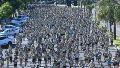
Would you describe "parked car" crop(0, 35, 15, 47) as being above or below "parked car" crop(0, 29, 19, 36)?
above

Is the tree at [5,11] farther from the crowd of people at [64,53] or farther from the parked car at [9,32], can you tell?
the crowd of people at [64,53]

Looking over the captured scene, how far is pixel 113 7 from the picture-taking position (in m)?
60.7

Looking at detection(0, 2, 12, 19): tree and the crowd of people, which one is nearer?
the crowd of people

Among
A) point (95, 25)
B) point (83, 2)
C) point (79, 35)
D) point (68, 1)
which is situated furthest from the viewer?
point (68, 1)

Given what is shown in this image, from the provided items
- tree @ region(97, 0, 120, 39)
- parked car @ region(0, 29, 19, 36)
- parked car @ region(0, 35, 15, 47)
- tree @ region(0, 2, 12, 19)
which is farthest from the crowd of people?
tree @ region(0, 2, 12, 19)

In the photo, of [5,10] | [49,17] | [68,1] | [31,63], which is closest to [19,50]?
[31,63]

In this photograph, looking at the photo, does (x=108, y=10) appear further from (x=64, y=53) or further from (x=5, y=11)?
(x=64, y=53)

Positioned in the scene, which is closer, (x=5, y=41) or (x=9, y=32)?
(x=5, y=41)

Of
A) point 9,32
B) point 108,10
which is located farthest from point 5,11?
point 108,10

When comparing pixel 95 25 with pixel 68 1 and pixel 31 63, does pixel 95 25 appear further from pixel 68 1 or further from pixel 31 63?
pixel 68 1

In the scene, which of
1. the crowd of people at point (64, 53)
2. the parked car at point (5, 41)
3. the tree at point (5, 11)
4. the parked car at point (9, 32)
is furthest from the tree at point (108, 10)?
the tree at point (5, 11)

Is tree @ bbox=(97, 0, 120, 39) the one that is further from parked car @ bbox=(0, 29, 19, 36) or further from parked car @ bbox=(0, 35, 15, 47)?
parked car @ bbox=(0, 35, 15, 47)

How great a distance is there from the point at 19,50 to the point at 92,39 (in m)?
12.8

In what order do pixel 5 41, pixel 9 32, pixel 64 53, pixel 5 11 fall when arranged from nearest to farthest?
pixel 64 53, pixel 5 41, pixel 9 32, pixel 5 11
